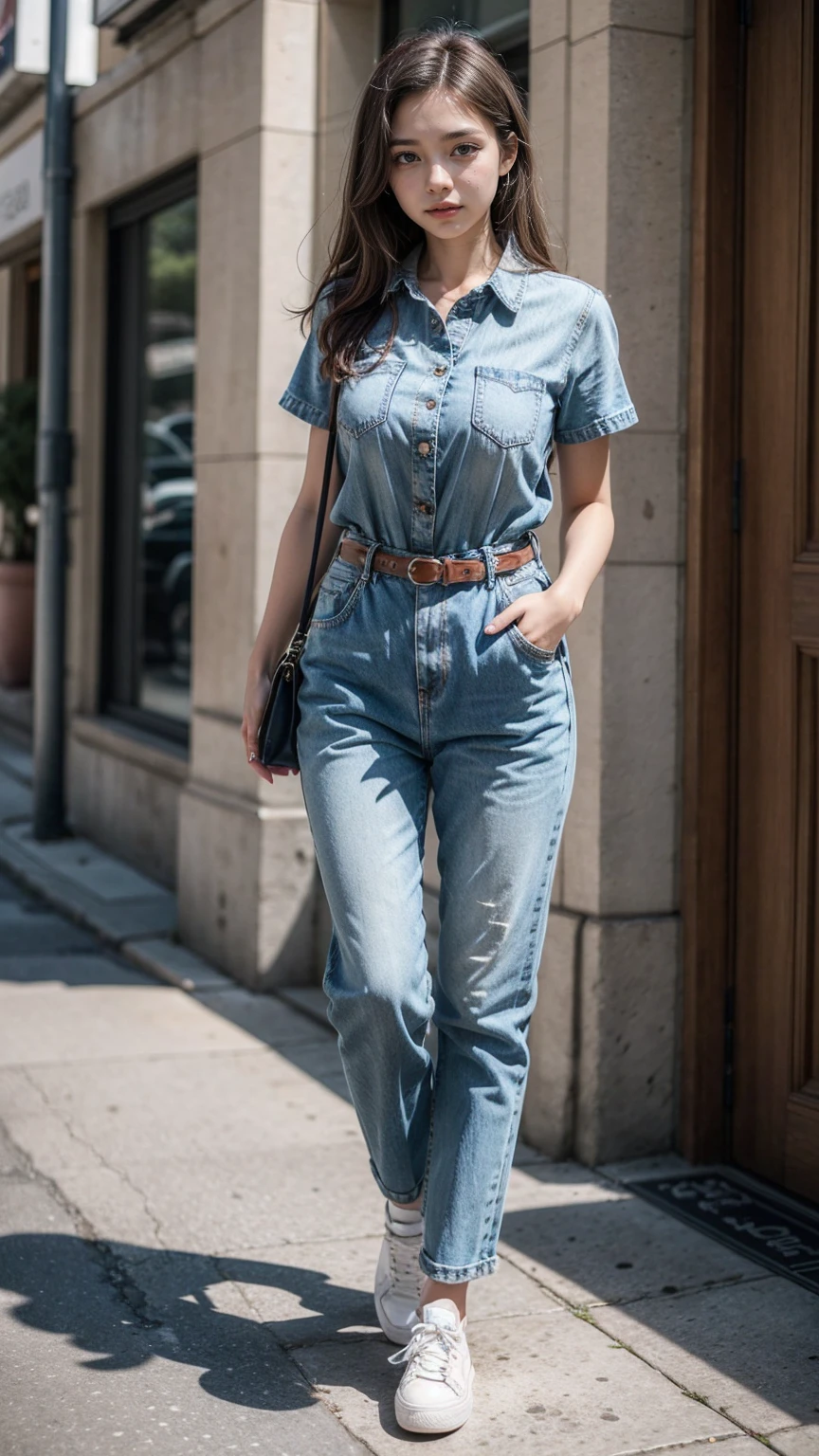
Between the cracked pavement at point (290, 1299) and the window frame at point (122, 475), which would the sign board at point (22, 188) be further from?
the cracked pavement at point (290, 1299)

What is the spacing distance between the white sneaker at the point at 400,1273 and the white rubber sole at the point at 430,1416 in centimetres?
24

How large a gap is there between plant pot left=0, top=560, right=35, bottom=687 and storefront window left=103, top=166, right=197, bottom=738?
→ 2.56 m

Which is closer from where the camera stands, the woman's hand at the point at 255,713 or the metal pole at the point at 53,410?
the woman's hand at the point at 255,713

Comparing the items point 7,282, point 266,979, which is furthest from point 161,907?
point 7,282

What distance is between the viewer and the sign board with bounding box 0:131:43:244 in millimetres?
8633

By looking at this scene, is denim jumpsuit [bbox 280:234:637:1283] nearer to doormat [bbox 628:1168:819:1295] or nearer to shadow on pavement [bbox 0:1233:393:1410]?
shadow on pavement [bbox 0:1233:393:1410]

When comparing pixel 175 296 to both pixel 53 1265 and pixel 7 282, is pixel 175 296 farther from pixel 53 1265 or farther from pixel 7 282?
pixel 53 1265

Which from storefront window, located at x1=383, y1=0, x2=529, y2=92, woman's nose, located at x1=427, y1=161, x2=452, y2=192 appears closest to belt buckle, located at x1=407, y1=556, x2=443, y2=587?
woman's nose, located at x1=427, y1=161, x2=452, y2=192

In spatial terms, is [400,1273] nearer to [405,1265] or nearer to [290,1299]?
[405,1265]

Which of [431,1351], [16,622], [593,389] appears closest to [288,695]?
[593,389]

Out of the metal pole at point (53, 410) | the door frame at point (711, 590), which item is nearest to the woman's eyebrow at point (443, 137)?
the door frame at point (711, 590)

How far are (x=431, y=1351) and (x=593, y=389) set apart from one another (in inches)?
62.6

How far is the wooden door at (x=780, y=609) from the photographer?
3.85 metres

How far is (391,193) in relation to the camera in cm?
300
